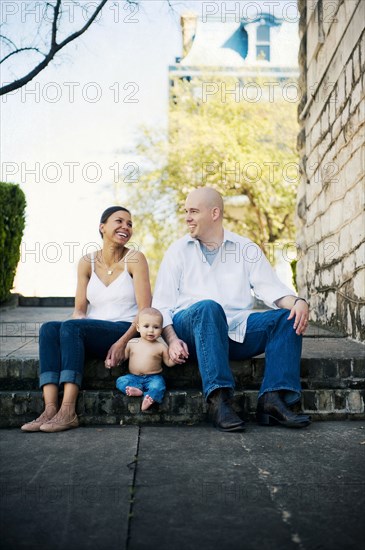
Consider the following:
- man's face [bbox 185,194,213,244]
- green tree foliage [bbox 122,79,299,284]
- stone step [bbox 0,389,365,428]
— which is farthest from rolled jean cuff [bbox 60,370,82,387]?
green tree foliage [bbox 122,79,299,284]

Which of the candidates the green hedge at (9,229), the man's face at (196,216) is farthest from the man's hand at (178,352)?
the green hedge at (9,229)

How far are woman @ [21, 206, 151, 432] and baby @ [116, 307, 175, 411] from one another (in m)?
0.09

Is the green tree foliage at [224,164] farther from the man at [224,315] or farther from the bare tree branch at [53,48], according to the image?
the man at [224,315]

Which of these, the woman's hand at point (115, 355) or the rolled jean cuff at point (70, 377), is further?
the woman's hand at point (115, 355)

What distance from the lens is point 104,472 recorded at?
2406 millimetres

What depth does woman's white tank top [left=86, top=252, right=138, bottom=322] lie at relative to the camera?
368 cm

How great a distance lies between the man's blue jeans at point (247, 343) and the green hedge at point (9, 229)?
5273 millimetres

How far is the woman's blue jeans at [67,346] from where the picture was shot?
3246mm

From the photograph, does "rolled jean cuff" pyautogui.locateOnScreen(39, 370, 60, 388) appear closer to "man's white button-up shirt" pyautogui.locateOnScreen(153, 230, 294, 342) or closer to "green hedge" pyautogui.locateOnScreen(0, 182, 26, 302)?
"man's white button-up shirt" pyautogui.locateOnScreen(153, 230, 294, 342)

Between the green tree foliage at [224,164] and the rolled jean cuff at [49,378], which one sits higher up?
the green tree foliage at [224,164]

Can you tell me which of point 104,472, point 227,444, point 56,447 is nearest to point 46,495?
point 104,472

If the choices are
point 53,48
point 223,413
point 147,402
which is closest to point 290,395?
point 223,413

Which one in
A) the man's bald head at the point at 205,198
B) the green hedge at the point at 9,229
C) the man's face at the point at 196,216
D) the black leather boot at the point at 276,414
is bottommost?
the black leather boot at the point at 276,414

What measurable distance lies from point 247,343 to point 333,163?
2.68 m
